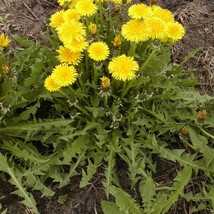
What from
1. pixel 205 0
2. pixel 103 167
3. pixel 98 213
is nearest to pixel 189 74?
pixel 205 0

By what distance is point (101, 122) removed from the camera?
3182 millimetres

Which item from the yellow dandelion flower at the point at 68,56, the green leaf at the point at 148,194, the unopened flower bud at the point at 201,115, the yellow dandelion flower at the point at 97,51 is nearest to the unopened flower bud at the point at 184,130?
the unopened flower bud at the point at 201,115

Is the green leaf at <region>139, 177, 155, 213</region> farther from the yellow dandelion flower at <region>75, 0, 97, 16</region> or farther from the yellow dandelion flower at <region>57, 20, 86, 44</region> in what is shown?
the yellow dandelion flower at <region>75, 0, 97, 16</region>

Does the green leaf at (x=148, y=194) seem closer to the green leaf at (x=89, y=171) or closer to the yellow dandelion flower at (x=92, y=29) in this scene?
the green leaf at (x=89, y=171)

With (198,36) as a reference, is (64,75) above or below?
above

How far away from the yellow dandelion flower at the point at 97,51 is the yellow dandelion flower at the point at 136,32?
0.59 feet

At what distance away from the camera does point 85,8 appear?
300 cm

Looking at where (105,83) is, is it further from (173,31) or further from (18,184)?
(18,184)

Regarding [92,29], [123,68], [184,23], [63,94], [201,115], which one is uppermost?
Result: [92,29]

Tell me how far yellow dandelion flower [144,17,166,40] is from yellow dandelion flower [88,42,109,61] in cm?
33

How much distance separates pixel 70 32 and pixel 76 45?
0.09 metres

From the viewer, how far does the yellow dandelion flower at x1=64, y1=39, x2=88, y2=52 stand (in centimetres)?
285

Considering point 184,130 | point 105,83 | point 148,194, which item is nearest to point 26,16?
point 105,83

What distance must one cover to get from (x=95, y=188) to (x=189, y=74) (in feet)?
4.51
